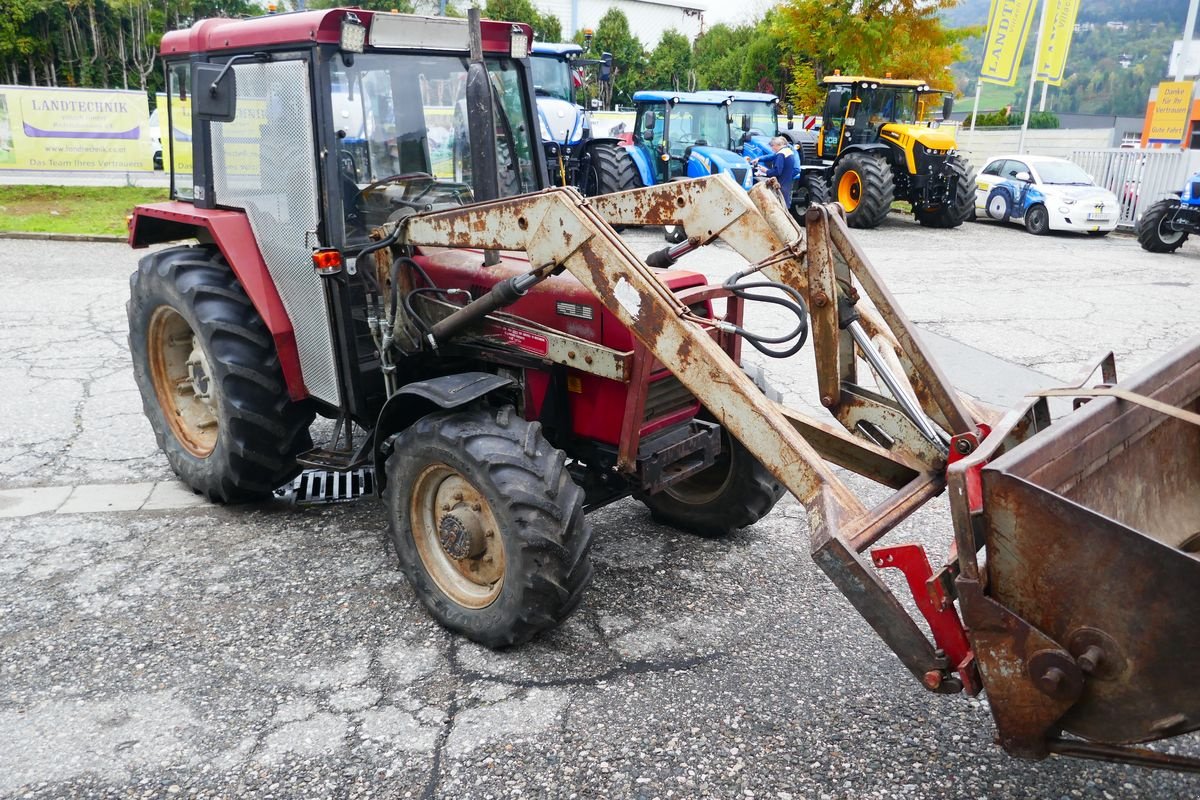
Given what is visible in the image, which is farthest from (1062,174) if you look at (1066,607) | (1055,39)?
(1066,607)

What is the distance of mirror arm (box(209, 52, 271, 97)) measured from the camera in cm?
355

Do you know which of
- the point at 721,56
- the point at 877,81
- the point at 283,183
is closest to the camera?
the point at 283,183

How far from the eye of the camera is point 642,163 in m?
15.3

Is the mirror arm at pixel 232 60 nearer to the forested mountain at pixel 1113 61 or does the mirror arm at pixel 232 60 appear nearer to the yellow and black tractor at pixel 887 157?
the yellow and black tractor at pixel 887 157

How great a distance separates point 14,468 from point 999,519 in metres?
5.15

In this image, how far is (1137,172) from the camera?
17.8 meters

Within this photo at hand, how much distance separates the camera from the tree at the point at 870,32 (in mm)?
25000

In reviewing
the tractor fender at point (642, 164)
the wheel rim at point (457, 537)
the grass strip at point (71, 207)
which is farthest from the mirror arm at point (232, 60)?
the tractor fender at point (642, 164)

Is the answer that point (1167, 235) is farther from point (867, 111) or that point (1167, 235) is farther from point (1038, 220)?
point (867, 111)

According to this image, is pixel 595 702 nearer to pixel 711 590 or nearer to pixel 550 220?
pixel 711 590

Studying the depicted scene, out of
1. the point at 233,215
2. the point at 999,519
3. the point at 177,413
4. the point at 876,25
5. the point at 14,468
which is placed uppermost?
the point at 876,25

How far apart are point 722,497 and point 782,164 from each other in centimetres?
1289

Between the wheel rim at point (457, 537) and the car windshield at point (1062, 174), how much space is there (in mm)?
16615

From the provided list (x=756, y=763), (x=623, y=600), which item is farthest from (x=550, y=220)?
(x=756, y=763)
